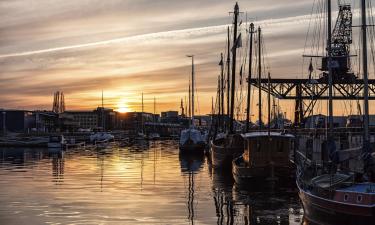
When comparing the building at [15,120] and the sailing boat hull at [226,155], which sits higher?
the building at [15,120]

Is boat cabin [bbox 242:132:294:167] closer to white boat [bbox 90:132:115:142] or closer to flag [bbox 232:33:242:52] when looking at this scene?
flag [bbox 232:33:242:52]

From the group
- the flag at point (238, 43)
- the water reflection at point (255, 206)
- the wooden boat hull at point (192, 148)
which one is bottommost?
the water reflection at point (255, 206)

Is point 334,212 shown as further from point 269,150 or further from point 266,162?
point 269,150

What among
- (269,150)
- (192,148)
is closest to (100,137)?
(192,148)

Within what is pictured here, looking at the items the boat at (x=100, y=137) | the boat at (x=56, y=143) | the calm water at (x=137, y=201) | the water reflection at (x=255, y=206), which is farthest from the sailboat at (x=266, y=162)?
the boat at (x=100, y=137)

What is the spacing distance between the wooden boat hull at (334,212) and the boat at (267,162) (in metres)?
13.1

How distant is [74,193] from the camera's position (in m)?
40.4

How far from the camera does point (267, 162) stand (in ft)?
145

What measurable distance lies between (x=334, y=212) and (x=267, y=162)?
18174 mm

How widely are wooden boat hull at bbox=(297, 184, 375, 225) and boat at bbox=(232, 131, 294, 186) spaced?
13058 mm

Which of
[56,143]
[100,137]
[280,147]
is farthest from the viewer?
[100,137]

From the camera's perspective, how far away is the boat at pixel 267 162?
42969 millimetres

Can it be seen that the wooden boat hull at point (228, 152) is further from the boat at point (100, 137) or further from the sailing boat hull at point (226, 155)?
the boat at point (100, 137)

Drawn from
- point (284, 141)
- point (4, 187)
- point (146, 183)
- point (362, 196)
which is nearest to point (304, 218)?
point (362, 196)
